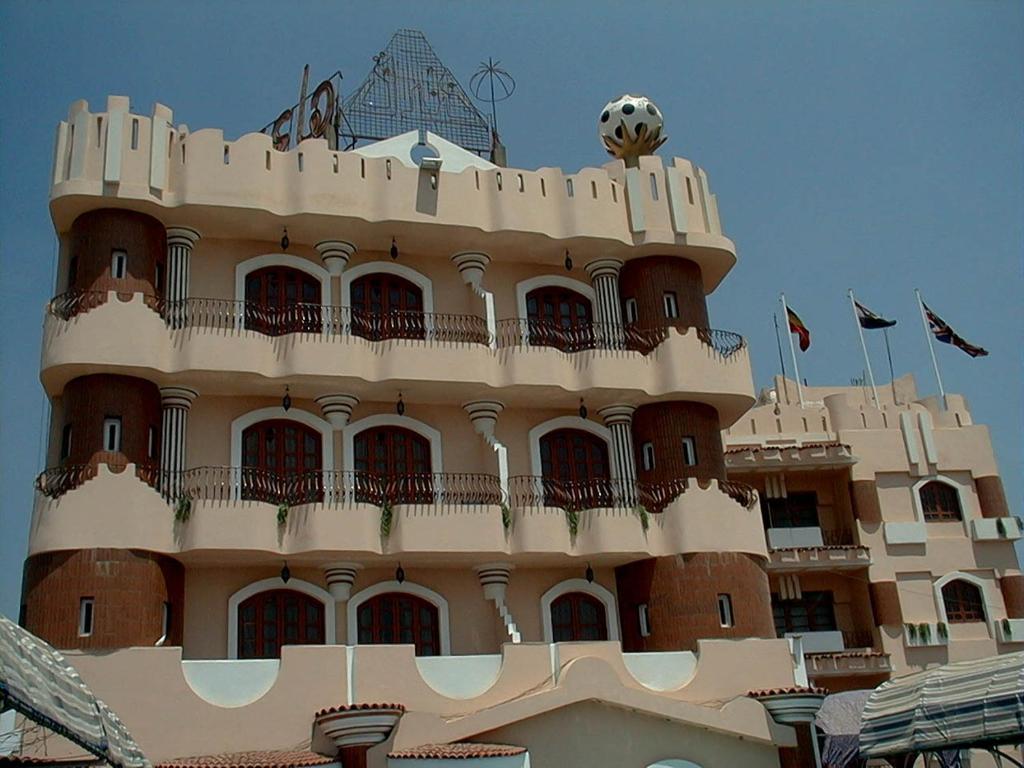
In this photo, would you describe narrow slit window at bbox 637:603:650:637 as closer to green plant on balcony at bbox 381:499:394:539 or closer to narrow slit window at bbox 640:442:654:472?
narrow slit window at bbox 640:442:654:472

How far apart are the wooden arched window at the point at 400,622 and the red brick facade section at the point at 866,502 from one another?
1766 cm

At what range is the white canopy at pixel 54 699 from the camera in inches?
426

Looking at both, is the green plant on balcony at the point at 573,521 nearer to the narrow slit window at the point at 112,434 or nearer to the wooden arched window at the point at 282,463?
the wooden arched window at the point at 282,463

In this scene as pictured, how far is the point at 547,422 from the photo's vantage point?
2442cm

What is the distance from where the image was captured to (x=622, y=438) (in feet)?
79.7

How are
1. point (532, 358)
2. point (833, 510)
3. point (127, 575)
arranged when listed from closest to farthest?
1. point (127, 575)
2. point (532, 358)
3. point (833, 510)


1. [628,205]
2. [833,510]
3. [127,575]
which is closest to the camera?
[127,575]

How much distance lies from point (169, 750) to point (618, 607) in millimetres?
9501

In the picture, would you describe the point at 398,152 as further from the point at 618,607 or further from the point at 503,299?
the point at 618,607

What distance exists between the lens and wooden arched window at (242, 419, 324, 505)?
22.0m

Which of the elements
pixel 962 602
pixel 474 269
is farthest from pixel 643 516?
pixel 962 602

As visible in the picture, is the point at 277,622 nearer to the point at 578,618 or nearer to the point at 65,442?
the point at 65,442

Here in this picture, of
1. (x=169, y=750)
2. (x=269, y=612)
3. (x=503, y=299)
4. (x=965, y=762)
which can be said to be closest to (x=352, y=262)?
(x=503, y=299)

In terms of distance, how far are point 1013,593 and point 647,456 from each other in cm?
1677
